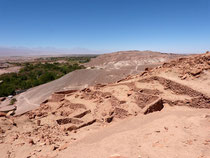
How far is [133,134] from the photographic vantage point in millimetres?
4840

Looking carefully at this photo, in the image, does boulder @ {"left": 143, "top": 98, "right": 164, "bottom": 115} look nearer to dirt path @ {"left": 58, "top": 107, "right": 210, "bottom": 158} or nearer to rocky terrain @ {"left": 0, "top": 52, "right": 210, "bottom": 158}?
rocky terrain @ {"left": 0, "top": 52, "right": 210, "bottom": 158}

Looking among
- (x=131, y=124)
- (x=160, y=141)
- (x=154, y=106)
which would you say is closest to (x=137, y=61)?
(x=154, y=106)

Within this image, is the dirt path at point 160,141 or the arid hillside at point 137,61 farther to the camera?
the arid hillside at point 137,61

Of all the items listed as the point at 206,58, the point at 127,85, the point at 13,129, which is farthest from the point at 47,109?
the point at 206,58

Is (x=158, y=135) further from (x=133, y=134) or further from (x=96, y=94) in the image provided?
(x=96, y=94)

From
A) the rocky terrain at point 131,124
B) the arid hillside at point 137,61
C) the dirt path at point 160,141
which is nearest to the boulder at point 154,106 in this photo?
the rocky terrain at point 131,124

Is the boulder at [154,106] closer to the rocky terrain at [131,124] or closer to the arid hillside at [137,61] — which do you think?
the rocky terrain at [131,124]

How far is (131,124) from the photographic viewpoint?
19.7 feet

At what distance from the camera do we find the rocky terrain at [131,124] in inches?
150

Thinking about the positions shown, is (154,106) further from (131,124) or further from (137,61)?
(137,61)

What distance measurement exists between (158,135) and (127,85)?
557 centimetres

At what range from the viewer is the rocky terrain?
150 inches

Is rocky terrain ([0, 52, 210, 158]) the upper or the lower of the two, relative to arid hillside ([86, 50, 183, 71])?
lower

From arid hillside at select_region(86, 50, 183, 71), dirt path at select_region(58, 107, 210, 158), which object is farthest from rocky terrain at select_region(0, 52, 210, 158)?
arid hillside at select_region(86, 50, 183, 71)
